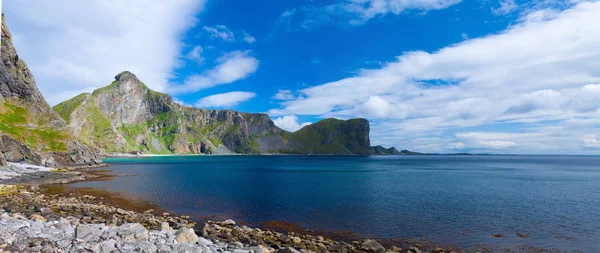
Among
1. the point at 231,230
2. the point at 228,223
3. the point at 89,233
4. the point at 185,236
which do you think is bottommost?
the point at 228,223

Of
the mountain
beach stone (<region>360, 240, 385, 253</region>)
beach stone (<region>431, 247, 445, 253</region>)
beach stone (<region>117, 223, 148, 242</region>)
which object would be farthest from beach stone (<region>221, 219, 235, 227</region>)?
the mountain

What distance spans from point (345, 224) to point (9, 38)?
186 m

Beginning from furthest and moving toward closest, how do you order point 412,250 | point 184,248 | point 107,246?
point 412,250 → point 184,248 → point 107,246

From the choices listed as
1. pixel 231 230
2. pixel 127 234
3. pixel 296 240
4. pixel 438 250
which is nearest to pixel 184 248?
pixel 127 234

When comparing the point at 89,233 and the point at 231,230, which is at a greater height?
the point at 89,233

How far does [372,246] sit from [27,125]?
14808 centimetres

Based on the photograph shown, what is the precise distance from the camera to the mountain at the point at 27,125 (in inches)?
4220

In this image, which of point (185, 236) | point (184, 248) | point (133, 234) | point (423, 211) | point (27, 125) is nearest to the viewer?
point (184, 248)

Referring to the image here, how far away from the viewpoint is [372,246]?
3284 cm

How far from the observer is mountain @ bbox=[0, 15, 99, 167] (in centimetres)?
10719

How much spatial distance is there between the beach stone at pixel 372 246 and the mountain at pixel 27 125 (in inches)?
4794

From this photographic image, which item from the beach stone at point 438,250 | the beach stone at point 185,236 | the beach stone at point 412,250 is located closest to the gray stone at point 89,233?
the beach stone at point 185,236

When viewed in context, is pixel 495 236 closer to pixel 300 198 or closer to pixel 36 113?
pixel 300 198

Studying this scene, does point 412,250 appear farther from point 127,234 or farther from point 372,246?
point 127,234
